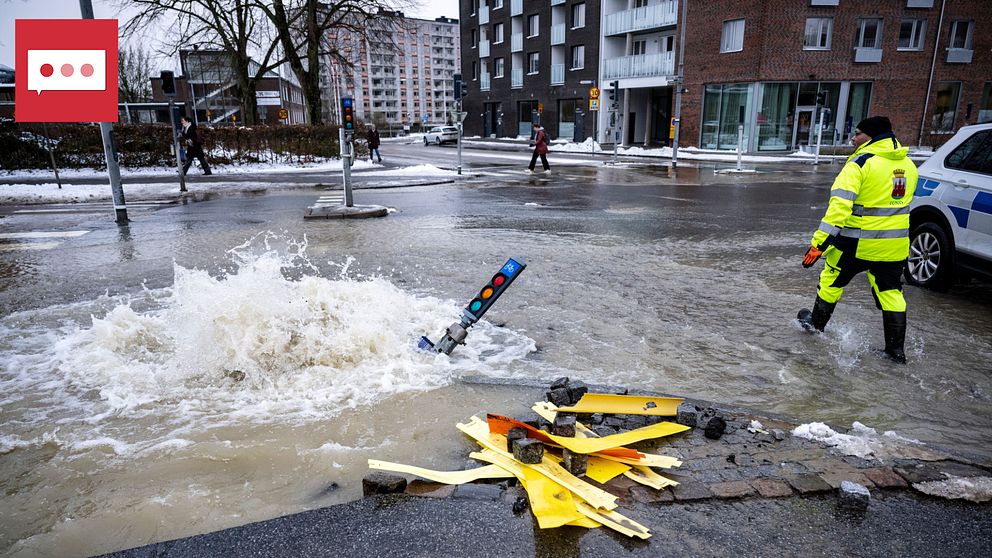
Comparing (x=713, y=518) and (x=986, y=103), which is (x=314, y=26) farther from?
(x=986, y=103)

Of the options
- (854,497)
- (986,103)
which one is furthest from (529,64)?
(854,497)

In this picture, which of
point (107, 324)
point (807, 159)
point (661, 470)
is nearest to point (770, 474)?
point (661, 470)

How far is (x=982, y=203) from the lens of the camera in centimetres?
625

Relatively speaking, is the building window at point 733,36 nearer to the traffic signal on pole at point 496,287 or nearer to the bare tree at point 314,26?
the bare tree at point 314,26

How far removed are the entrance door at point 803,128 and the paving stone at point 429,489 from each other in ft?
115

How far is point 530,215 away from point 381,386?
862 cm

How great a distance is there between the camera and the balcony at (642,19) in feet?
125

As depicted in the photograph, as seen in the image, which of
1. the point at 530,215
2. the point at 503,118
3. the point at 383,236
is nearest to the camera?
the point at 383,236

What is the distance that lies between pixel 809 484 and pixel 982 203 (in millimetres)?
4853

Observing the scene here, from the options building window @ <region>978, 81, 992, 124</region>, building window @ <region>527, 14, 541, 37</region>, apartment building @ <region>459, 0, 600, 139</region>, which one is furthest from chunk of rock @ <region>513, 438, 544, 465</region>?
building window @ <region>527, 14, 541, 37</region>

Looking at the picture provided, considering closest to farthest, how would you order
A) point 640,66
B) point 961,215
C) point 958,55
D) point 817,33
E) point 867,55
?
point 961,215 → point 817,33 → point 867,55 → point 958,55 → point 640,66

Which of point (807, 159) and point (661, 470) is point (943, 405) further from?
point (807, 159)

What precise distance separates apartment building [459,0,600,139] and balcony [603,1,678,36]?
1476 mm

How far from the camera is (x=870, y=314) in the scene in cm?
633
